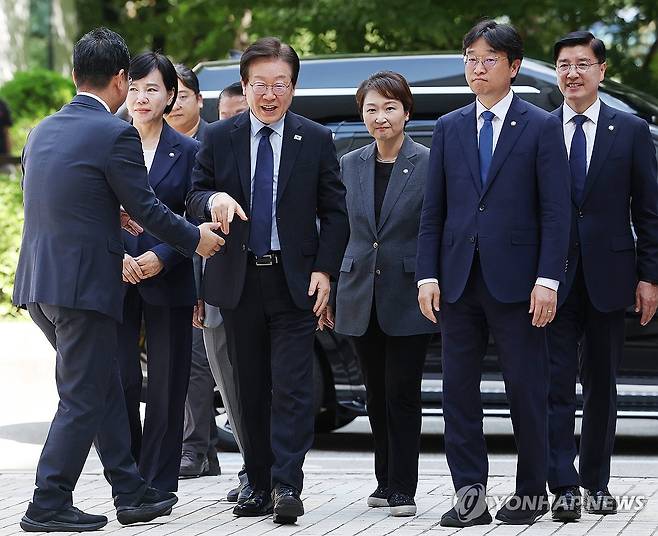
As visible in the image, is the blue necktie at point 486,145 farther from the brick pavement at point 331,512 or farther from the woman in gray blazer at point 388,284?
the brick pavement at point 331,512

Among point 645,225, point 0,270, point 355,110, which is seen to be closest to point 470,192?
point 645,225

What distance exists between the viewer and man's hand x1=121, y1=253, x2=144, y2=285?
277 inches

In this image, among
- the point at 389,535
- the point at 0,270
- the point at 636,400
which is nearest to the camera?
the point at 389,535

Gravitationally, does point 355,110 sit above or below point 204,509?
above

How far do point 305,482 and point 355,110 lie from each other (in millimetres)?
2399

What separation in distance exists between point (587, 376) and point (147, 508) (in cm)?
207

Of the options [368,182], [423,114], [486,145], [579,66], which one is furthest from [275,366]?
[423,114]

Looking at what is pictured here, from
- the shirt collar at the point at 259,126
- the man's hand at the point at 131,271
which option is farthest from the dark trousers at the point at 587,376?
the man's hand at the point at 131,271

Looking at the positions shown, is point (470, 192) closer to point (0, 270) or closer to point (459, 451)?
point (459, 451)

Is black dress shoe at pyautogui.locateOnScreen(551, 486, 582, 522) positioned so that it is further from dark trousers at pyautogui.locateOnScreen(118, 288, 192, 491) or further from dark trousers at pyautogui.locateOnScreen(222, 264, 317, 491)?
dark trousers at pyautogui.locateOnScreen(118, 288, 192, 491)

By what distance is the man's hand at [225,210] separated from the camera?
21.6 ft

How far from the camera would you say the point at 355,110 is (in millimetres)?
9211

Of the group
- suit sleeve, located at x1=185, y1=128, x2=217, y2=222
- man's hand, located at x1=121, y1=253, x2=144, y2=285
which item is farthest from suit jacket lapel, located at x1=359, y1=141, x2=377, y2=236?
man's hand, located at x1=121, y1=253, x2=144, y2=285

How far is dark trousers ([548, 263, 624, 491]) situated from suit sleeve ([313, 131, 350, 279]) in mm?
1029
